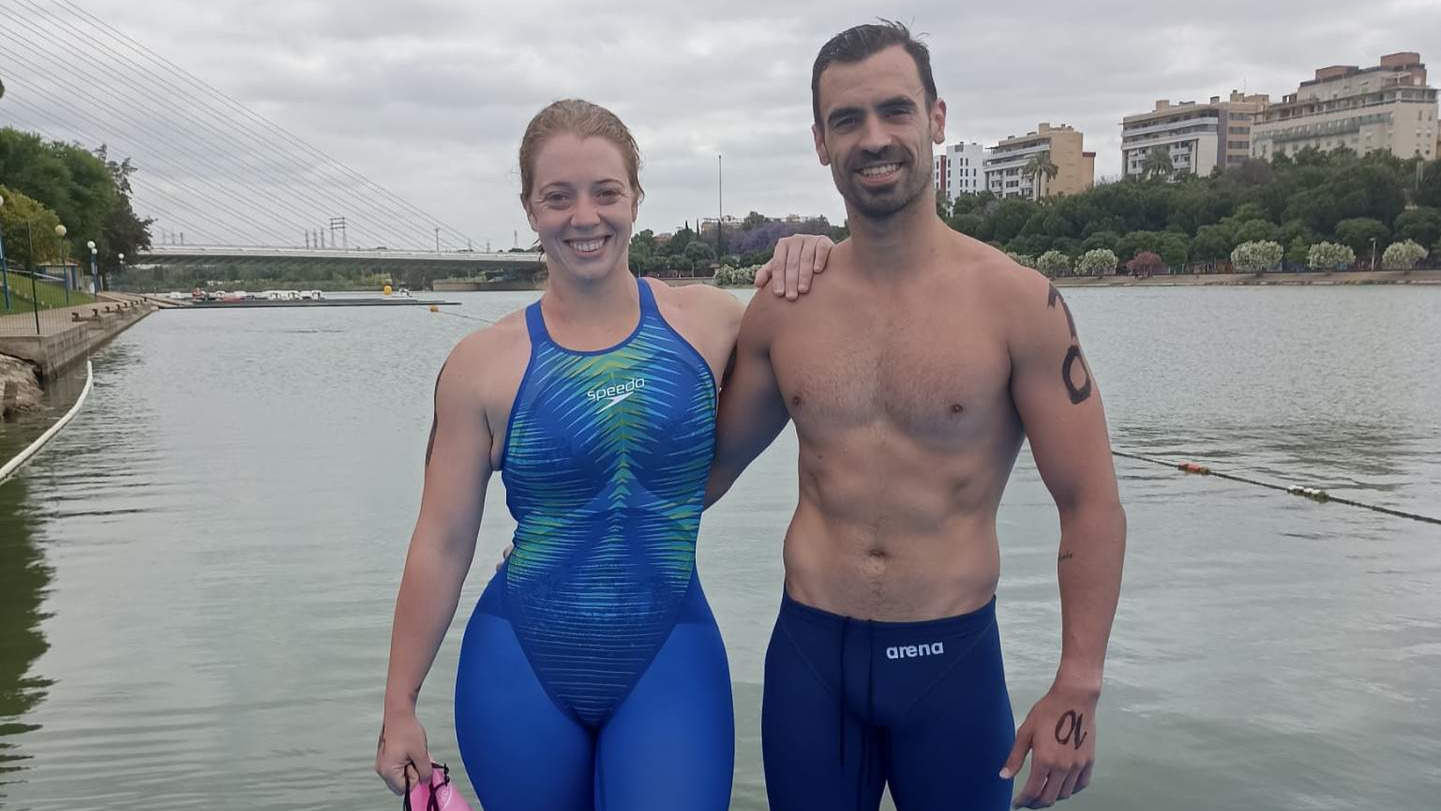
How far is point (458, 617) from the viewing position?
615 cm

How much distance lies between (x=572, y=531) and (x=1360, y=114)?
5282 inches

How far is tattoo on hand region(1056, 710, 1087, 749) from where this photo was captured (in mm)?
2195

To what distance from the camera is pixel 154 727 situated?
15.4ft

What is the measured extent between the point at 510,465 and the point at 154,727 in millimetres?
3407

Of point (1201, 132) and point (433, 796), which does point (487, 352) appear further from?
point (1201, 132)

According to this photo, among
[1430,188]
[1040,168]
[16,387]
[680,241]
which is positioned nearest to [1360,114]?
[1040,168]

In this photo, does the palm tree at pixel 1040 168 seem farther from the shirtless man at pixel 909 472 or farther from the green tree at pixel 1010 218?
the shirtless man at pixel 909 472

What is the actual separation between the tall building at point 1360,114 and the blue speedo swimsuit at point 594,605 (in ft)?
392

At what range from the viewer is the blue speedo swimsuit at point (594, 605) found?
7.16 feet

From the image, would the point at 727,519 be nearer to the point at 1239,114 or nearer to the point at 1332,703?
the point at 1332,703

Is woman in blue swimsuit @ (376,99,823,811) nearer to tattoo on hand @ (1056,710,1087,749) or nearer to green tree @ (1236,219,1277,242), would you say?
tattoo on hand @ (1056,710,1087,749)

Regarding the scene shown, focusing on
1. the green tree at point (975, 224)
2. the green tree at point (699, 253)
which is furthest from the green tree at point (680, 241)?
the green tree at point (975, 224)

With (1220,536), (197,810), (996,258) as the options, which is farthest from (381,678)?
(1220,536)

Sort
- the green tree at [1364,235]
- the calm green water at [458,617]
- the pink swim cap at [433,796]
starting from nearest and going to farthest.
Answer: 1. the pink swim cap at [433,796]
2. the calm green water at [458,617]
3. the green tree at [1364,235]
